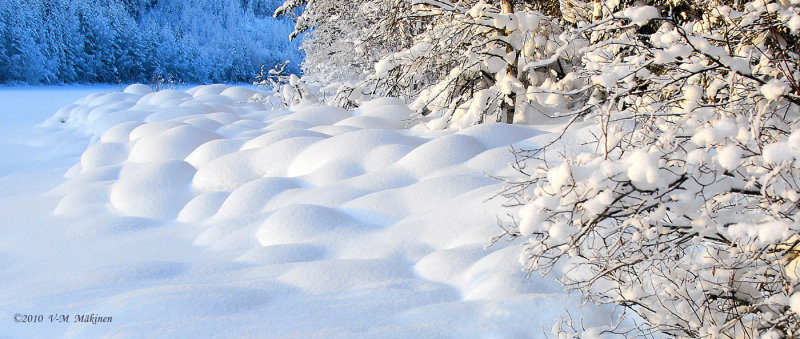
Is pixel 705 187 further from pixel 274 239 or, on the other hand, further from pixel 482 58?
pixel 482 58

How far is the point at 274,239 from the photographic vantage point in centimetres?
470

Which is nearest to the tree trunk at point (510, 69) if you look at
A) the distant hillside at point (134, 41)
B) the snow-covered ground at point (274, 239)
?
the snow-covered ground at point (274, 239)

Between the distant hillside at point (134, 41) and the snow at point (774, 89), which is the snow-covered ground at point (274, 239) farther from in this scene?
the distant hillside at point (134, 41)

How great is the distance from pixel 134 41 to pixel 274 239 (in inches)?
1795

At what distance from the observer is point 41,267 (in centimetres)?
465

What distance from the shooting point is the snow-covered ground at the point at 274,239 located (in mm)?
3246

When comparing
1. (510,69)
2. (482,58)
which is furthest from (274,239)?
(510,69)

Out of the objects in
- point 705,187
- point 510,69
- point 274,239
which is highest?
point 510,69

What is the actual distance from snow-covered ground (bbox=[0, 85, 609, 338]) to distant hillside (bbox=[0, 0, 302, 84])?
24.8 meters

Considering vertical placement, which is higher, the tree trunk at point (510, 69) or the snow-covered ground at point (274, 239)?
the tree trunk at point (510, 69)

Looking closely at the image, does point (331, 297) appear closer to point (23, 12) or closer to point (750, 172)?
point (750, 172)

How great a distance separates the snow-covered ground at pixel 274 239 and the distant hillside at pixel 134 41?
24.8 metres

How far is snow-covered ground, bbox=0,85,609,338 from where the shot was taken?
325 centimetres

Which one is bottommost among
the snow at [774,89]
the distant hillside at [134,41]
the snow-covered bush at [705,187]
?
the distant hillside at [134,41]
